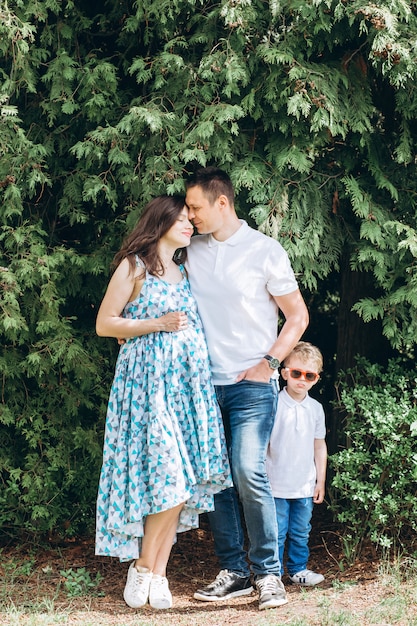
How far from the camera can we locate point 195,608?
15.4 feet

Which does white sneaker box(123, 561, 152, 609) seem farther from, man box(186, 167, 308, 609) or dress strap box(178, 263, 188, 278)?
dress strap box(178, 263, 188, 278)

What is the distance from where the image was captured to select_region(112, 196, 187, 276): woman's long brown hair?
466 centimetres

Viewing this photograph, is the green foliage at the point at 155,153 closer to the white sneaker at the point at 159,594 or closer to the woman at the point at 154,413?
the woman at the point at 154,413

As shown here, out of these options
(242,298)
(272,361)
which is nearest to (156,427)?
(272,361)

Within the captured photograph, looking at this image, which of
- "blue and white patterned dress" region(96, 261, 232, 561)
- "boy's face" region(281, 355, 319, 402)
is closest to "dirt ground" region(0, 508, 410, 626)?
"blue and white patterned dress" region(96, 261, 232, 561)

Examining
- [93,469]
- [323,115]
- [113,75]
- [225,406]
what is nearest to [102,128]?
[113,75]

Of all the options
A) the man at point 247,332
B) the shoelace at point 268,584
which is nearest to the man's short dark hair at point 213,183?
the man at point 247,332

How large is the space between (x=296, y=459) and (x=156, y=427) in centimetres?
91

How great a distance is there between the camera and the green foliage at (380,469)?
4.94 m

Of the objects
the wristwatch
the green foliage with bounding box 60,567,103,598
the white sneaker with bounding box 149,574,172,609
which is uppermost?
the wristwatch

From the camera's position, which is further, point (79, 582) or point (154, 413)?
point (79, 582)

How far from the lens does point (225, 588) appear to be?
4.80 m

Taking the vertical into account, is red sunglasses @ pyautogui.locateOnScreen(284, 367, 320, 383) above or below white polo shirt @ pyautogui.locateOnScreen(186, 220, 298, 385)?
below

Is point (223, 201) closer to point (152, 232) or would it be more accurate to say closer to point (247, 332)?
point (152, 232)
